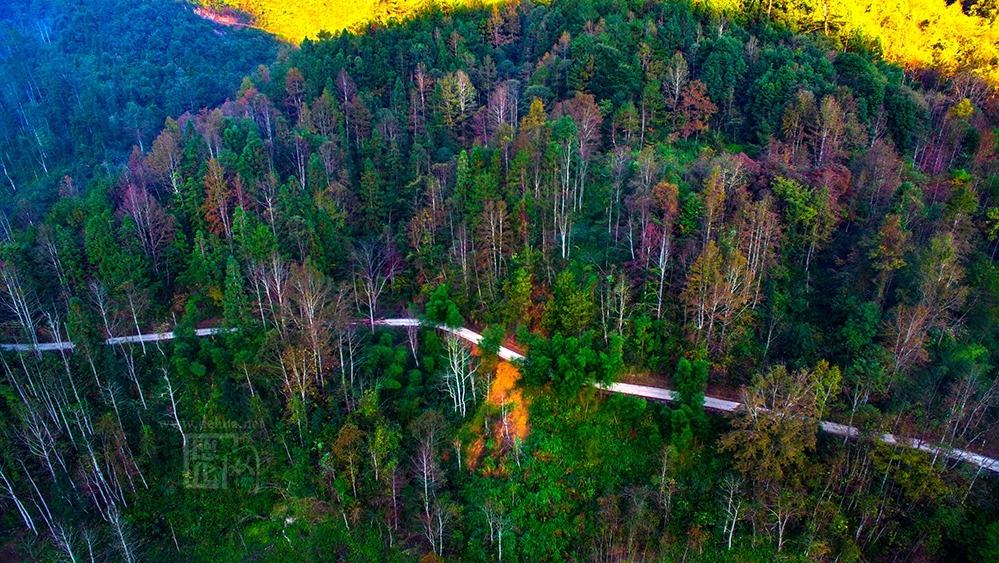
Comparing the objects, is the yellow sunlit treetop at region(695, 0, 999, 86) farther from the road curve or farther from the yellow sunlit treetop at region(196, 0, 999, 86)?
the road curve

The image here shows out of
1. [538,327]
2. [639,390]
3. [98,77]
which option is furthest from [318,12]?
[639,390]

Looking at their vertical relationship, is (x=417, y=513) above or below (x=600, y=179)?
below

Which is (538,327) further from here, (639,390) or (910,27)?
(910,27)

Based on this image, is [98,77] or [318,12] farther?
[318,12]

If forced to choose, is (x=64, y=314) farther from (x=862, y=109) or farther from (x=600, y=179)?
(x=862, y=109)

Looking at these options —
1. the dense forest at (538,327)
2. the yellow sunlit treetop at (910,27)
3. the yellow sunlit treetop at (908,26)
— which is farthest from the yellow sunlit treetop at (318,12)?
the yellow sunlit treetop at (910,27)

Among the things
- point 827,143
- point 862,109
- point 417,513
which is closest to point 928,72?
point 862,109

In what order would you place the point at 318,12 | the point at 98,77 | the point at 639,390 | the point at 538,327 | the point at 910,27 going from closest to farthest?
the point at 639,390 < the point at 538,327 < the point at 910,27 < the point at 98,77 < the point at 318,12
